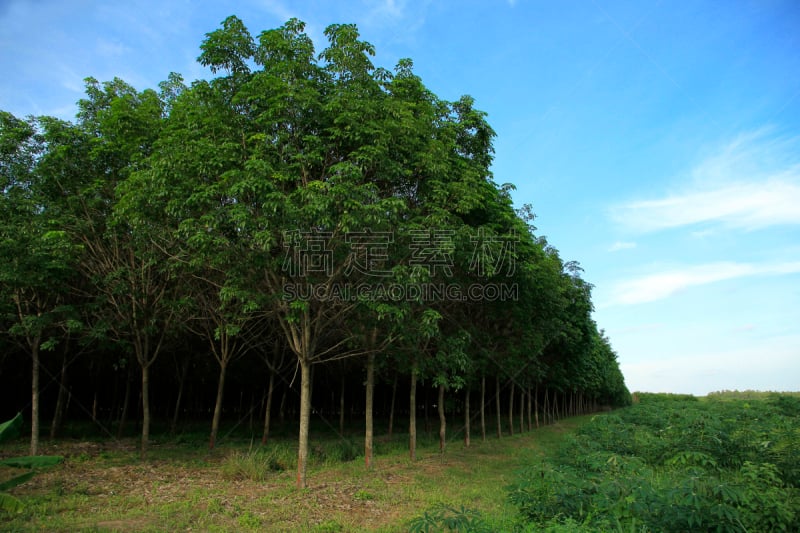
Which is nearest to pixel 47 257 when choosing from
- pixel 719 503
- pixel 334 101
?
pixel 334 101

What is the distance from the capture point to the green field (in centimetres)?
552

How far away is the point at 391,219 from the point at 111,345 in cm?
1460

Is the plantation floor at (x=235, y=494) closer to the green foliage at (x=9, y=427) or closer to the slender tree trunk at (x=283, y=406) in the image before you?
the green foliage at (x=9, y=427)

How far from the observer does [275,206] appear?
9664 millimetres

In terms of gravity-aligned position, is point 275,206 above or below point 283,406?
above

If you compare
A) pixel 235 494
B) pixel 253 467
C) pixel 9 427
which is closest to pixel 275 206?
pixel 9 427

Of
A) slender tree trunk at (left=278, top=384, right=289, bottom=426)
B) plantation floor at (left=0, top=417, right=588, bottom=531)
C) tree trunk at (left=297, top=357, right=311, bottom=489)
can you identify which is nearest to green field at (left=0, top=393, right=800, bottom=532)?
plantation floor at (left=0, top=417, right=588, bottom=531)

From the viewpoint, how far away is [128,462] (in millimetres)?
15430

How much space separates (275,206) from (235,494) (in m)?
6.89

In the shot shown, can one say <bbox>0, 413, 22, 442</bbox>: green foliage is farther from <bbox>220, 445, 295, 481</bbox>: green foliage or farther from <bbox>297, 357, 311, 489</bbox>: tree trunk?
<bbox>220, 445, 295, 481</bbox>: green foliage

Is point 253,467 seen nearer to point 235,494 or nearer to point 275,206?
point 235,494

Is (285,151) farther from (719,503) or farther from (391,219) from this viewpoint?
(719,503)

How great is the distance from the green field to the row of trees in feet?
5.59

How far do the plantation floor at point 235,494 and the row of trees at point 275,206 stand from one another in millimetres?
1272
